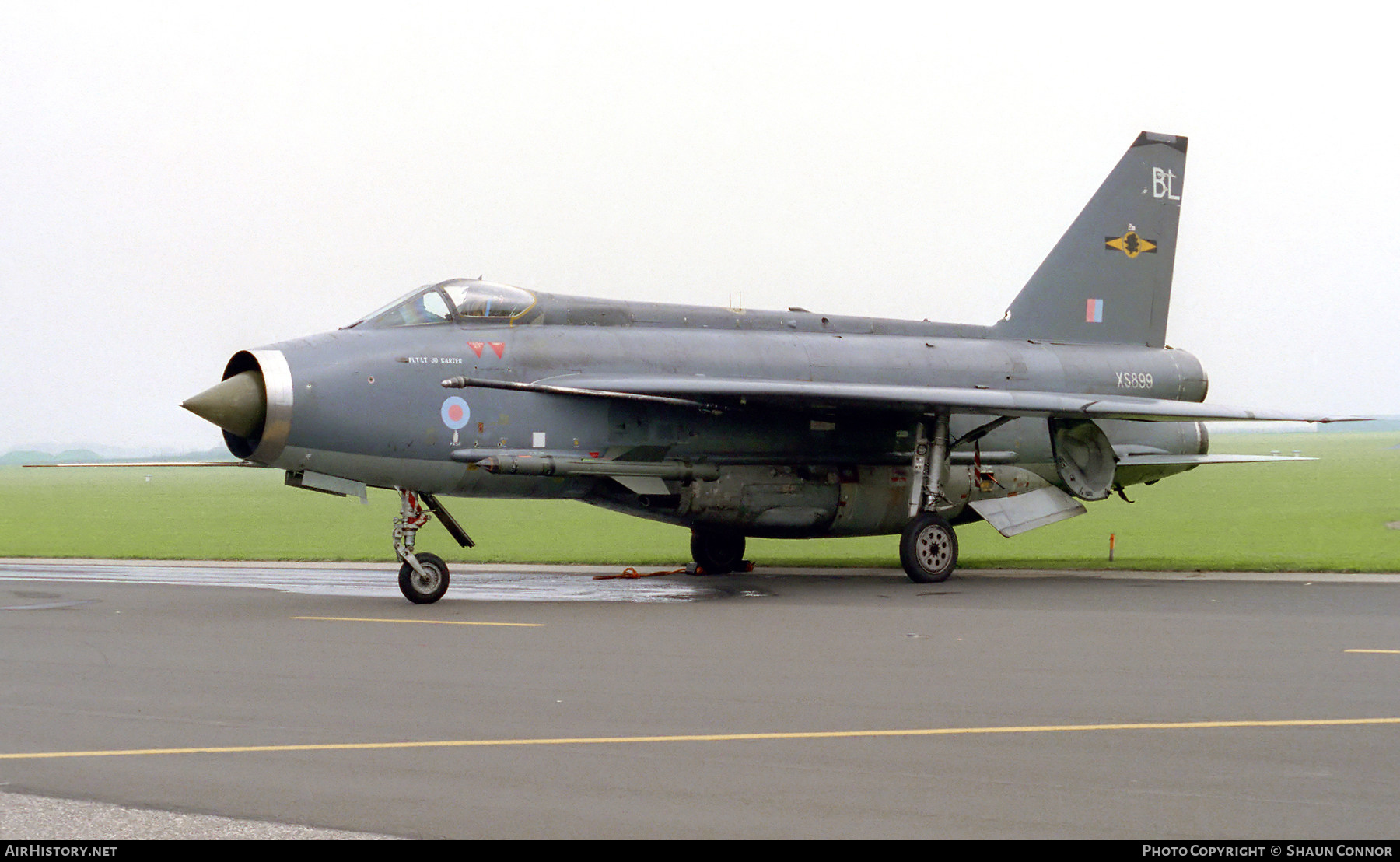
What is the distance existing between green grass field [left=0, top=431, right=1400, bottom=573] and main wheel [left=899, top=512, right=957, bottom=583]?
3.01 metres

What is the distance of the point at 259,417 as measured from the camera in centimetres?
1446

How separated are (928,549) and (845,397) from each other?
8.13ft

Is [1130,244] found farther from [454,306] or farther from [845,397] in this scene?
[454,306]

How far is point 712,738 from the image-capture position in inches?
283

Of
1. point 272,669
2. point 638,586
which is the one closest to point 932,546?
point 638,586

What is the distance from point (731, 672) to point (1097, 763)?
3376 millimetres

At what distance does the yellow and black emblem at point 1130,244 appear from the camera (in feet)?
68.9

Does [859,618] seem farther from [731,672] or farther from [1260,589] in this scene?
[1260,589]

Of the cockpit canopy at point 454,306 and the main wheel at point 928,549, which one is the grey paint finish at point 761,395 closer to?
the cockpit canopy at point 454,306

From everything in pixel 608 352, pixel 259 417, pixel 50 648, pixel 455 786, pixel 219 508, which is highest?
pixel 608 352

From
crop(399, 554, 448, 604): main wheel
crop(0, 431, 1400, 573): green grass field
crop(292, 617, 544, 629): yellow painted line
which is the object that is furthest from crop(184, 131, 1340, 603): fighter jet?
crop(0, 431, 1400, 573): green grass field

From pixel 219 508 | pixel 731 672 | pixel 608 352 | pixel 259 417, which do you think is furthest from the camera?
pixel 219 508

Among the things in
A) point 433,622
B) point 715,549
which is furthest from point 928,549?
point 433,622

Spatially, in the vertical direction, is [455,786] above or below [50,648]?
above
